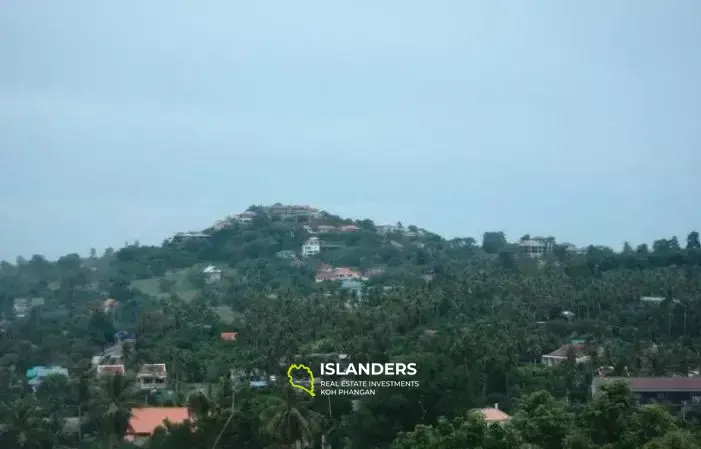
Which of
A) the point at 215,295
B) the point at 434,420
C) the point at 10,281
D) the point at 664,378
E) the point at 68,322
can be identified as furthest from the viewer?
the point at 10,281

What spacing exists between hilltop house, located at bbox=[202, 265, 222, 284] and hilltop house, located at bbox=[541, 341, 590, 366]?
3573 cm

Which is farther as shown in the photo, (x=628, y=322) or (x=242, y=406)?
(x=628, y=322)

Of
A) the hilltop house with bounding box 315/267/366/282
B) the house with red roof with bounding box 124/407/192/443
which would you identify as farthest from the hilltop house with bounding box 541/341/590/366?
the hilltop house with bounding box 315/267/366/282

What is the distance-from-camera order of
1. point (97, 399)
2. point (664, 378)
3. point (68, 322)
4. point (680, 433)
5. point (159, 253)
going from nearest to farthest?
point (680, 433) < point (97, 399) < point (664, 378) < point (68, 322) < point (159, 253)

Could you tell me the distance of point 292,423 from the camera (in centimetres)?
2436

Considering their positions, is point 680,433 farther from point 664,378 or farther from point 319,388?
point 664,378

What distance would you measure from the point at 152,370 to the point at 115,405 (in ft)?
51.5

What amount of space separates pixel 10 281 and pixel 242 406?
5255 cm

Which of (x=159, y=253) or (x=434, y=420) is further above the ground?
(x=159, y=253)

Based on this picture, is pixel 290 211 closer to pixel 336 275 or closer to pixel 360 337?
pixel 336 275

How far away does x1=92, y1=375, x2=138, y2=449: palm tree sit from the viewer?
2702cm

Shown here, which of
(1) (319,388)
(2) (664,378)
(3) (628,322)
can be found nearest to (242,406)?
(1) (319,388)

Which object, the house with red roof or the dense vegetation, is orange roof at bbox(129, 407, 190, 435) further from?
the dense vegetation

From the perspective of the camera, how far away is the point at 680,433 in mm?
18000
